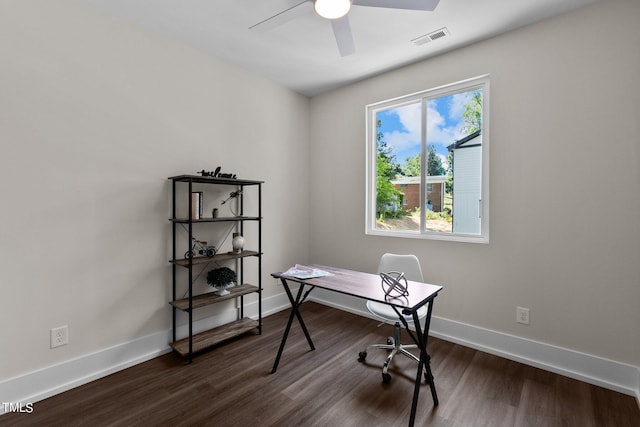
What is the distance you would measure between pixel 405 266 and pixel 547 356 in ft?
4.17

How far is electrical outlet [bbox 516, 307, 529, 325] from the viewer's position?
7.74ft

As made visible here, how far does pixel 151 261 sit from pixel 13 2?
1955 millimetres

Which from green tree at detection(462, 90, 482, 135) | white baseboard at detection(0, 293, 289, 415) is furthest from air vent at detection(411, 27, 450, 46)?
white baseboard at detection(0, 293, 289, 415)

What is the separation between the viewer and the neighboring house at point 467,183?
2666 mm

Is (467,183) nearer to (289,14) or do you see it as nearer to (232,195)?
(289,14)

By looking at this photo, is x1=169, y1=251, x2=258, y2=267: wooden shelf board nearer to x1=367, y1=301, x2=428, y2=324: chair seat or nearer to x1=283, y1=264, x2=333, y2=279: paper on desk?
x1=283, y1=264, x2=333, y2=279: paper on desk

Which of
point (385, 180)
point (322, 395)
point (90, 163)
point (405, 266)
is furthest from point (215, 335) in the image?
point (385, 180)

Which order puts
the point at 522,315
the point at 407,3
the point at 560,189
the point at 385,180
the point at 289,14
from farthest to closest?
1. the point at 385,180
2. the point at 522,315
3. the point at 560,189
4. the point at 289,14
5. the point at 407,3

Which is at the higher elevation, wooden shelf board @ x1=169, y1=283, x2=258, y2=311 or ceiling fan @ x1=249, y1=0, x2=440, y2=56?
ceiling fan @ x1=249, y1=0, x2=440, y2=56

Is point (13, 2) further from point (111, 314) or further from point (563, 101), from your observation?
point (563, 101)

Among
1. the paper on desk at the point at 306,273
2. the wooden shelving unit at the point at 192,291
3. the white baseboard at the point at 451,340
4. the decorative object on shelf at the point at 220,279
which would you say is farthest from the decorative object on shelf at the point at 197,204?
the white baseboard at the point at 451,340

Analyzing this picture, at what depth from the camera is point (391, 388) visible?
2.04 m

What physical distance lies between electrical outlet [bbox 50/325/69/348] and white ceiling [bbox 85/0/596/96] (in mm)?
2398

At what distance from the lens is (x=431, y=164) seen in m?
2.98
